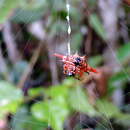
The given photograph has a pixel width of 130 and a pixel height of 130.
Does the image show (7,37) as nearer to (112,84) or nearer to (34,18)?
(34,18)

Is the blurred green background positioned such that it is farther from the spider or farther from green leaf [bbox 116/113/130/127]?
the spider

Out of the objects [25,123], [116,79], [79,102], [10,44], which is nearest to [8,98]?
[25,123]

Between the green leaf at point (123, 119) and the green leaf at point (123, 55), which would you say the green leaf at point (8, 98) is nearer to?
the green leaf at point (123, 119)

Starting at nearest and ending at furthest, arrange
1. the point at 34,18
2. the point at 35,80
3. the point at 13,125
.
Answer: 1. the point at 13,125
2. the point at 34,18
3. the point at 35,80

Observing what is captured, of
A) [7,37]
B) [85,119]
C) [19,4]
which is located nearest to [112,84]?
[85,119]

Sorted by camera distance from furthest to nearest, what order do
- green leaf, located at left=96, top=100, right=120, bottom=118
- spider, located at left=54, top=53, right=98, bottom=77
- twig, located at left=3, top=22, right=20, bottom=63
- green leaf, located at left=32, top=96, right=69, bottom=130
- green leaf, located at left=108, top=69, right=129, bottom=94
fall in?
twig, located at left=3, top=22, right=20, bottom=63, green leaf, located at left=108, top=69, right=129, bottom=94, green leaf, located at left=96, top=100, right=120, bottom=118, green leaf, located at left=32, top=96, right=69, bottom=130, spider, located at left=54, top=53, right=98, bottom=77

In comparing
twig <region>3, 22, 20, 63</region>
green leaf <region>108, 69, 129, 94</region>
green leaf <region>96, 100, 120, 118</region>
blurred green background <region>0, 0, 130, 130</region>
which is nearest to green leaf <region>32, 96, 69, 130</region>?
blurred green background <region>0, 0, 130, 130</region>

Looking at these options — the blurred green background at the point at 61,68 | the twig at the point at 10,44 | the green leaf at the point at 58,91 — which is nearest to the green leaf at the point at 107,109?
the blurred green background at the point at 61,68
